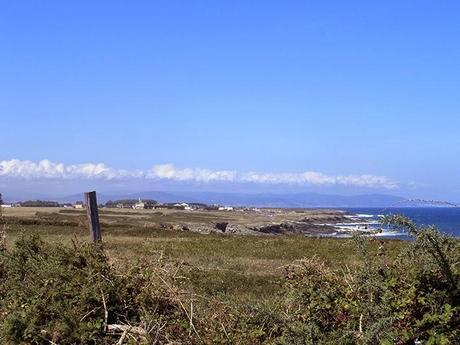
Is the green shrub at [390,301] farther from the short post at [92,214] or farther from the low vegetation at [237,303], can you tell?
the short post at [92,214]

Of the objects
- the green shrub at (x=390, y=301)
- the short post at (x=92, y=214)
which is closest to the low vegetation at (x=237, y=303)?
the green shrub at (x=390, y=301)

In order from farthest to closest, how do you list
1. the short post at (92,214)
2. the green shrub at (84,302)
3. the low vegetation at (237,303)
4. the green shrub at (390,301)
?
the short post at (92,214) → the green shrub at (84,302) → the low vegetation at (237,303) → the green shrub at (390,301)

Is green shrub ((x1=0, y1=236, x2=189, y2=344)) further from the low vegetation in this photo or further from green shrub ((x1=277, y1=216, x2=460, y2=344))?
green shrub ((x1=277, y1=216, x2=460, y2=344))

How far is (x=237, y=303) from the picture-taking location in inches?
222

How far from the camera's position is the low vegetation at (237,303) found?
5105mm

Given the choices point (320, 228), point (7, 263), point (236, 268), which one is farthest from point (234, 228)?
point (7, 263)

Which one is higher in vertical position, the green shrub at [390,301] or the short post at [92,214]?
the short post at [92,214]

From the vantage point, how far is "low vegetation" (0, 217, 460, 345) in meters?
5.11

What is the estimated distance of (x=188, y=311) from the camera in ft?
20.7

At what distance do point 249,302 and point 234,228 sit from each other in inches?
2417

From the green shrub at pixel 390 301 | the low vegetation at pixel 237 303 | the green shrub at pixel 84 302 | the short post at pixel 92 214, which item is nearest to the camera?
the green shrub at pixel 390 301

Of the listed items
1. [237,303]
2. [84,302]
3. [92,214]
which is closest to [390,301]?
[237,303]

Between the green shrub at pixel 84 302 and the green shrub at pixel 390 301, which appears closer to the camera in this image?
the green shrub at pixel 390 301

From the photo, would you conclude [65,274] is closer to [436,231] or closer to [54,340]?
[54,340]
